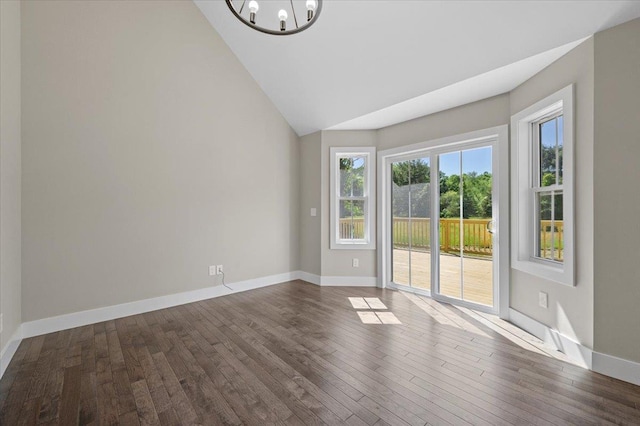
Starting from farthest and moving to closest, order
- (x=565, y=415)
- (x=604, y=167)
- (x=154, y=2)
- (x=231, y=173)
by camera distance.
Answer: (x=231, y=173), (x=154, y=2), (x=604, y=167), (x=565, y=415)

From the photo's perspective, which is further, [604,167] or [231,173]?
[231,173]

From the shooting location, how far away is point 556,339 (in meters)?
2.46

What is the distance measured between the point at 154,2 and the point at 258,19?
134cm

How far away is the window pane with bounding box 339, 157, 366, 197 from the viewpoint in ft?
15.0

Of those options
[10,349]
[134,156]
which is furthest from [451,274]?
[10,349]

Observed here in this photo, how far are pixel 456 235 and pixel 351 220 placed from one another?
1.60m

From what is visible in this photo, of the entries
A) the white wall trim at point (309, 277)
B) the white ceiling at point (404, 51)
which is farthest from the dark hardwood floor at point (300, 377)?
the white ceiling at point (404, 51)

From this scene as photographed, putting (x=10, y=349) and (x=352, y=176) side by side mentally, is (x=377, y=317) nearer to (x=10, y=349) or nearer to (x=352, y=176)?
(x=352, y=176)

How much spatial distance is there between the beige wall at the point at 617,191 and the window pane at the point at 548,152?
0.60 meters

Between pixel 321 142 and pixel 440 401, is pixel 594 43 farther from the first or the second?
pixel 321 142

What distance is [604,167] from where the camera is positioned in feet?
6.93

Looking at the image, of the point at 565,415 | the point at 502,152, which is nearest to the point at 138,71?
the point at 502,152

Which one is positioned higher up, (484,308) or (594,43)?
(594,43)

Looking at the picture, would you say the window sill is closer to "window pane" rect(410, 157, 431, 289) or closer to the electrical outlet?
the electrical outlet
